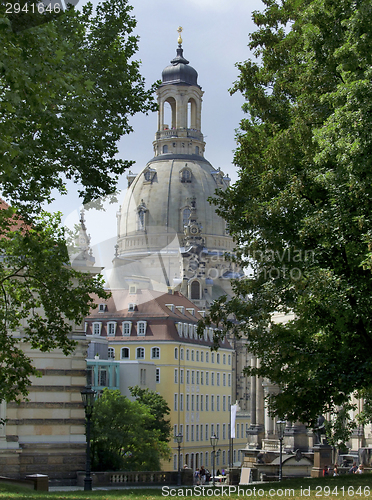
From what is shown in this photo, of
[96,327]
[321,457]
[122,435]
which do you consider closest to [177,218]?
[96,327]

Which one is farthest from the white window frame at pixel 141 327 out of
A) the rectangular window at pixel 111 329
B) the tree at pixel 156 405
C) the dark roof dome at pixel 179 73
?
the dark roof dome at pixel 179 73

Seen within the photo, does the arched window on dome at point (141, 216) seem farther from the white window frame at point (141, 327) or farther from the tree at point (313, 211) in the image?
the tree at point (313, 211)

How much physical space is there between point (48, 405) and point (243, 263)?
44.4 feet

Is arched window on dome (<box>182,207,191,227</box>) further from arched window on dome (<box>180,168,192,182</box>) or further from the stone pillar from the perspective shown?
the stone pillar

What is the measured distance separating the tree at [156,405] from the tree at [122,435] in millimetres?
12893

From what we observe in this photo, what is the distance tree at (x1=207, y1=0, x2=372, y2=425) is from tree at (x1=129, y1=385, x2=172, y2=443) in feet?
150

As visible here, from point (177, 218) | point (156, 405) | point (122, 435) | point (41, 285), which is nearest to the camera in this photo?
point (41, 285)

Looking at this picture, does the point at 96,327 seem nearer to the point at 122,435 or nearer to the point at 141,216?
the point at 122,435

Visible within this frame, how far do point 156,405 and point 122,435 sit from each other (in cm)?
1942

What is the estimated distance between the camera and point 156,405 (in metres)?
71.4

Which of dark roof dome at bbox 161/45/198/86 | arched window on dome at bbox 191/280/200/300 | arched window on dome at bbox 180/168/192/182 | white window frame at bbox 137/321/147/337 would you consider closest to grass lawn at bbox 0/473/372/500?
white window frame at bbox 137/321/147/337

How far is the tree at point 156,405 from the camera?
69956 mm

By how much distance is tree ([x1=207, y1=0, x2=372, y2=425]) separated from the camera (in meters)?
20.5

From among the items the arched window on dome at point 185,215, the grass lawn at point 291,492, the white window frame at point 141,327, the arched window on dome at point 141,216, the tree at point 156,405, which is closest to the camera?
the grass lawn at point 291,492
